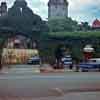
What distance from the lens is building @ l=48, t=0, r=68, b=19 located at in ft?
476

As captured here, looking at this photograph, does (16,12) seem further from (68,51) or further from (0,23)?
(68,51)

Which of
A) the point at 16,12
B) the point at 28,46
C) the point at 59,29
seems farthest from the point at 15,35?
the point at 59,29

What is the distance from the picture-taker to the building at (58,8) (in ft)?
476

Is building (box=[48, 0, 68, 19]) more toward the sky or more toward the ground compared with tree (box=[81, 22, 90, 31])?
more toward the sky

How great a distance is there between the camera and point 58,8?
14662 cm

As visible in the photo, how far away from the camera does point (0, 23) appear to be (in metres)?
93.2

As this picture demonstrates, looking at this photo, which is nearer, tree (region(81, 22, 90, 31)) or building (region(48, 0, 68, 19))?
tree (region(81, 22, 90, 31))

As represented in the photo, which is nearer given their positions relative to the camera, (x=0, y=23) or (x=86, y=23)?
(x=0, y=23)

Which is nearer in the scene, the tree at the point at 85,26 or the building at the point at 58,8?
the tree at the point at 85,26

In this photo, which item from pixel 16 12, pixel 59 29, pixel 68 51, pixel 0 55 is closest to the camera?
pixel 0 55

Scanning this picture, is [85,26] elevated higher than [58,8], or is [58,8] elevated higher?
[58,8]

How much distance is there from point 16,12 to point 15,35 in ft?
33.0

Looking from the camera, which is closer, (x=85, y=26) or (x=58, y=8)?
(x=85, y=26)

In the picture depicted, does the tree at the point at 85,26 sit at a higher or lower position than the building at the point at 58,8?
lower
